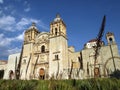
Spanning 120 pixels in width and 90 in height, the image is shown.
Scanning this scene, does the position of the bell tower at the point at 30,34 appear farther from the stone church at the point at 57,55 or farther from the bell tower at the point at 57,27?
the bell tower at the point at 57,27

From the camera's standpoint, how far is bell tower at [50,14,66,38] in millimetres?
30366

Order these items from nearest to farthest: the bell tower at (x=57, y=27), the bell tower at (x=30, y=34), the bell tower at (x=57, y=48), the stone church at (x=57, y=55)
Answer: the stone church at (x=57, y=55), the bell tower at (x=57, y=48), the bell tower at (x=57, y=27), the bell tower at (x=30, y=34)

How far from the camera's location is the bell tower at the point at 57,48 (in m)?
27.5

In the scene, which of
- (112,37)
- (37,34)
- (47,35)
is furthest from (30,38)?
(112,37)

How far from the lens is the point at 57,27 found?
3108cm

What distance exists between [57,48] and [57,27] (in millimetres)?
5322

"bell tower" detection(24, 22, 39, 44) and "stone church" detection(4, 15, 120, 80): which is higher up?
"bell tower" detection(24, 22, 39, 44)

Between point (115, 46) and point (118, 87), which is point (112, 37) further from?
point (118, 87)

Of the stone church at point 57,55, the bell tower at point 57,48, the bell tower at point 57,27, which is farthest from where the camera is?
the bell tower at point 57,27

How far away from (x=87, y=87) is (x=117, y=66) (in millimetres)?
23086

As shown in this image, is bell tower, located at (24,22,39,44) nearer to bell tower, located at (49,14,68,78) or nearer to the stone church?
the stone church

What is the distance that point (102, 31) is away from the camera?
11.9 ft

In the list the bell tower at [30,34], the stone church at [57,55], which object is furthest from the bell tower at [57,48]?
the bell tower at [30,34]

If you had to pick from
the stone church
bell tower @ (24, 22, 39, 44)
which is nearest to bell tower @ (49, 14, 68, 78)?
the stone church
